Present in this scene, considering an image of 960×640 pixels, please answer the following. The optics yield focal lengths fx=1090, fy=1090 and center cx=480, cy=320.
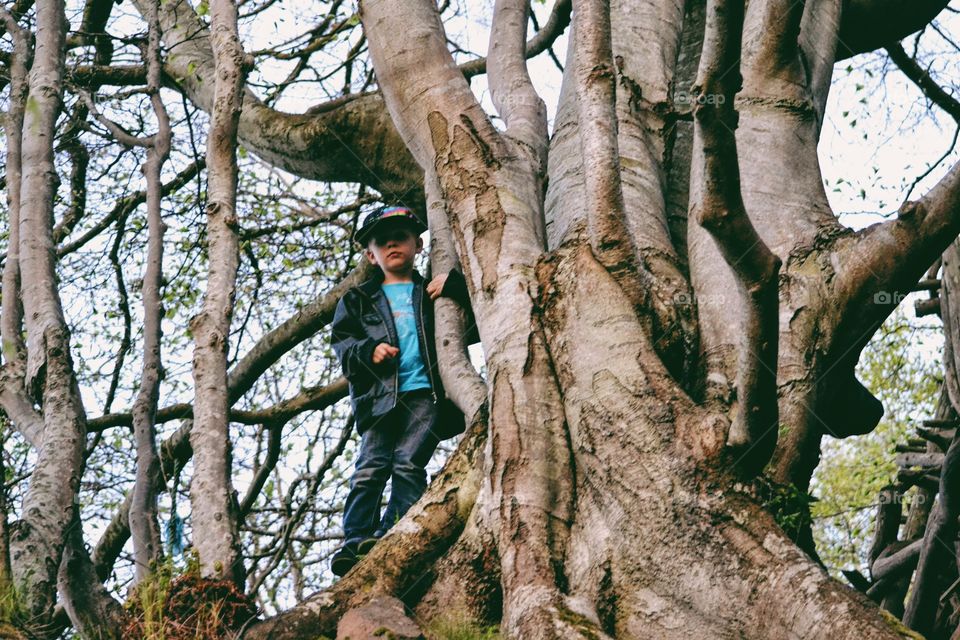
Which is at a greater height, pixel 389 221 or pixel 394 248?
pixel 389 221

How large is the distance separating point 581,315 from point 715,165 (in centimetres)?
107

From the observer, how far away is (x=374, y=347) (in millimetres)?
5207

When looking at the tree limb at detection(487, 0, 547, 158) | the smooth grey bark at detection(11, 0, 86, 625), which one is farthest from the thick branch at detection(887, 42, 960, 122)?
the smooth grey bark at detection(11, 0, 86, 625)

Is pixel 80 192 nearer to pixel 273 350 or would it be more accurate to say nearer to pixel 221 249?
pixel 273 350

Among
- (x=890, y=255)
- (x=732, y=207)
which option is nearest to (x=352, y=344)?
(x=890, y=255)

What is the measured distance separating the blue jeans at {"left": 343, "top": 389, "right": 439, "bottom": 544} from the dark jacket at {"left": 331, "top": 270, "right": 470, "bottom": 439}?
6cm

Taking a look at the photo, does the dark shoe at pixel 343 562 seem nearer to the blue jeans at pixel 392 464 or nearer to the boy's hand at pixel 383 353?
the blue jeans at pixel 392 464

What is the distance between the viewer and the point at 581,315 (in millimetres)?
3885

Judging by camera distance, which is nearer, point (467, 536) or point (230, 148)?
point (467, 536)

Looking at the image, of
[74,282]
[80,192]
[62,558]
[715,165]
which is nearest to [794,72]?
[715,165]

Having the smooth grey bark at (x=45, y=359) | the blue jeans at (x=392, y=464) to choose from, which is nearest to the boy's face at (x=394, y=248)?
the blue jeans at (x=392, y=464)

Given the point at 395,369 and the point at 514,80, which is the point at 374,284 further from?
the point at 514,80

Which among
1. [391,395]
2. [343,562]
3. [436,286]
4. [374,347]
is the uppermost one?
[436,286]

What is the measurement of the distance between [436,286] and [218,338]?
1724 mm
